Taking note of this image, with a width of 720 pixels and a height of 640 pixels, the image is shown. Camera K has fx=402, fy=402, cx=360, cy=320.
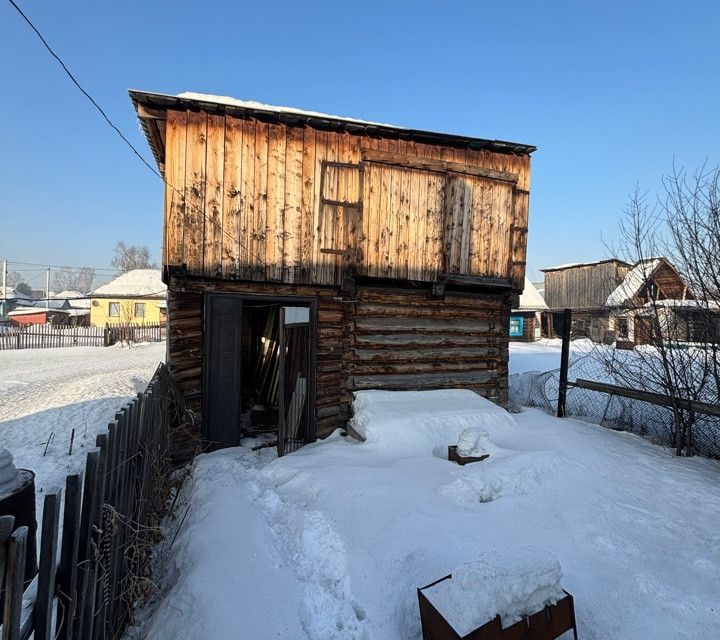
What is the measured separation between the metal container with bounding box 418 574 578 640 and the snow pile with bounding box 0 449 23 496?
8.94 feet

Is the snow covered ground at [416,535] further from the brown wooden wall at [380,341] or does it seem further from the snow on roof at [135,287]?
the snow on roof at [135,287]

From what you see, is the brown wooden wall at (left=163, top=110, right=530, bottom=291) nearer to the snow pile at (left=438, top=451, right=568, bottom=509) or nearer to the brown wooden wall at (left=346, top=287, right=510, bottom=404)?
the brown wooden wall at (left=346, top=287, right=510, bottom=404)

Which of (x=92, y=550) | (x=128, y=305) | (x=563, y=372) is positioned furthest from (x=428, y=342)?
(x=128, y=305)

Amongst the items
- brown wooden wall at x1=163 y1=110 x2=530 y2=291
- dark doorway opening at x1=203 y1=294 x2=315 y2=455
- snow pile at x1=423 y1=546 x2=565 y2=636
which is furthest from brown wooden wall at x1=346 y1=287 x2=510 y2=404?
snow pile at x1=423 y1=546 x2=565 y2=636

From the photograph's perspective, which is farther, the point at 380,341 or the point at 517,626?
the point at 380,341

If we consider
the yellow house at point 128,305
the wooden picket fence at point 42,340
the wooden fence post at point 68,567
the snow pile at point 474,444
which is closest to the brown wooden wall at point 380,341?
the snow pile at point 474,444

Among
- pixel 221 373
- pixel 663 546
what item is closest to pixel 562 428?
pixel 663 546

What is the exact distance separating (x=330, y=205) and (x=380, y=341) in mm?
2730

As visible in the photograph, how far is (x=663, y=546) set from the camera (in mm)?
3566

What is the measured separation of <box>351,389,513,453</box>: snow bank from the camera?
629 centimetres

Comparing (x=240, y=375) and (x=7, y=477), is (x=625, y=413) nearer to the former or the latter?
(x=240, y=375)

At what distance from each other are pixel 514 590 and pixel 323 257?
5.91 m

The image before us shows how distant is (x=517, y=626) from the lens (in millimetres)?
2252

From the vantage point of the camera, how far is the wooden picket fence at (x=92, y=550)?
157 cm
